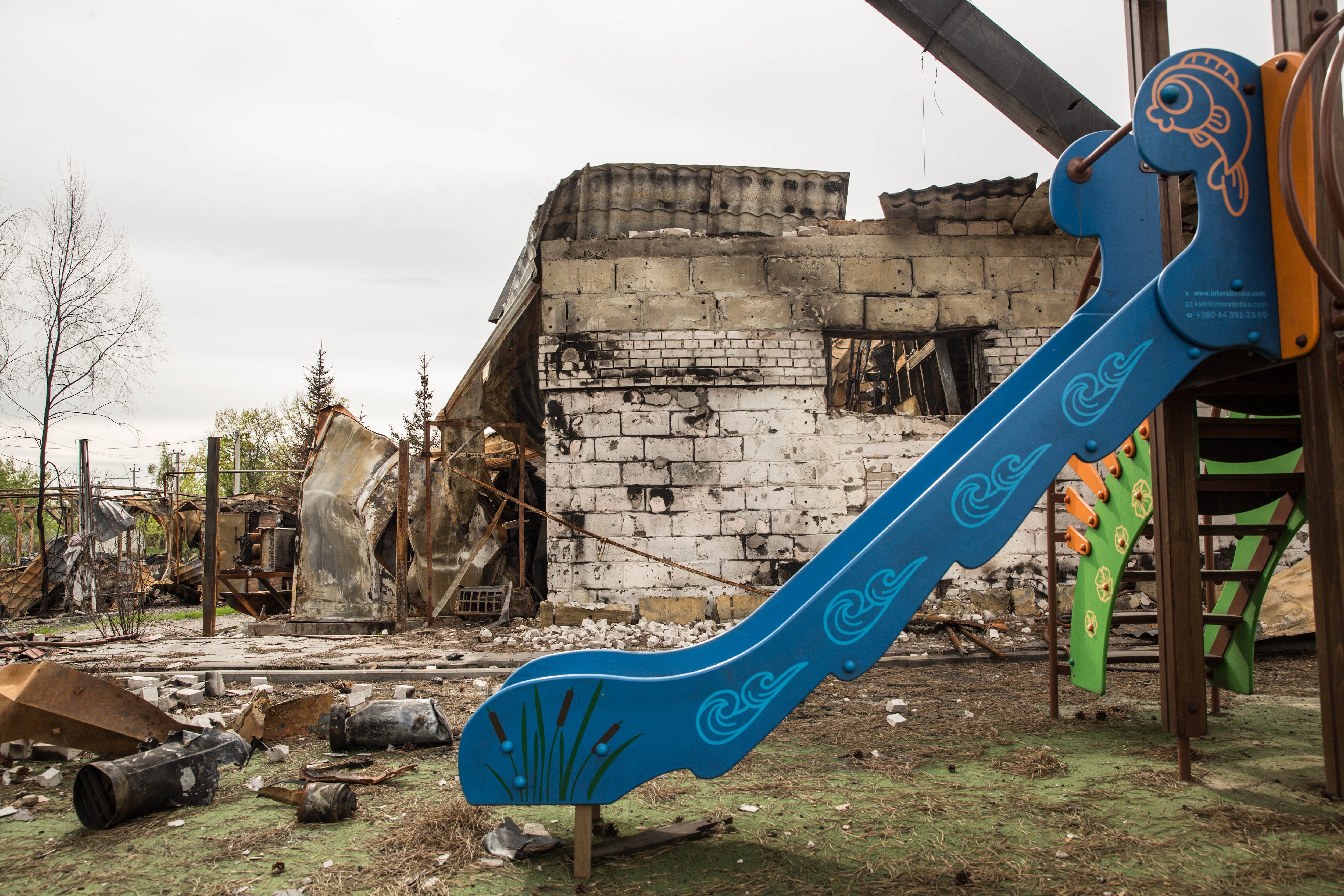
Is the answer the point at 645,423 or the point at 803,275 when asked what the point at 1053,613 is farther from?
the point at 803,275

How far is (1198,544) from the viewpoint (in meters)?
2.79

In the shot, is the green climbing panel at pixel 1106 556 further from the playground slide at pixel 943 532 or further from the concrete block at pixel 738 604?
the concrete block at pixel 738 604

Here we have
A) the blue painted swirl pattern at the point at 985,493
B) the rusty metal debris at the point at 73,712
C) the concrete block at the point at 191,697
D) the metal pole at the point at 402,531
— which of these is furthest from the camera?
the metal pole at the point at 402,531

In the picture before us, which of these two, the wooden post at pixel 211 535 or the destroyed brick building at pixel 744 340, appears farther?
the wooden post at pixel 211 535

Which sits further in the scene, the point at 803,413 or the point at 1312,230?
the point at 803,413

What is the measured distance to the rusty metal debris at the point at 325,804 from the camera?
2.55 m

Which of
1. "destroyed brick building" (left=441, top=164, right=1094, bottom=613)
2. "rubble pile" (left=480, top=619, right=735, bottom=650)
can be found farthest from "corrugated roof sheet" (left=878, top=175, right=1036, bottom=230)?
"rubble pile" (left=480, top=619, right=735, bottom=650)

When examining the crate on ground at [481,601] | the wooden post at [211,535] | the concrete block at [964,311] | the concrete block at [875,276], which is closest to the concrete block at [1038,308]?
the concrete block at [964,311]

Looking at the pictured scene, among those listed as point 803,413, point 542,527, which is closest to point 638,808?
point 803,413

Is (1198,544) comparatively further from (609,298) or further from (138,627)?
(138,627)

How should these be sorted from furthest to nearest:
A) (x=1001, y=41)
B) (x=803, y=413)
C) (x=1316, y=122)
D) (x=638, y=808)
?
(x=803, y=413), (x=1001, y=41), (x=638, y=808), (x=1316, y=122)

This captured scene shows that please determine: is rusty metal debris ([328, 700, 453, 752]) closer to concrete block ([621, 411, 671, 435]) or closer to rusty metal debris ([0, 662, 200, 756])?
rusty metal debris ([0, 662, 200, 756])

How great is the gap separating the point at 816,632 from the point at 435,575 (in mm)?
7191

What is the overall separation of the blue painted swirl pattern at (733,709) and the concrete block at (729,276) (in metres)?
5.84
